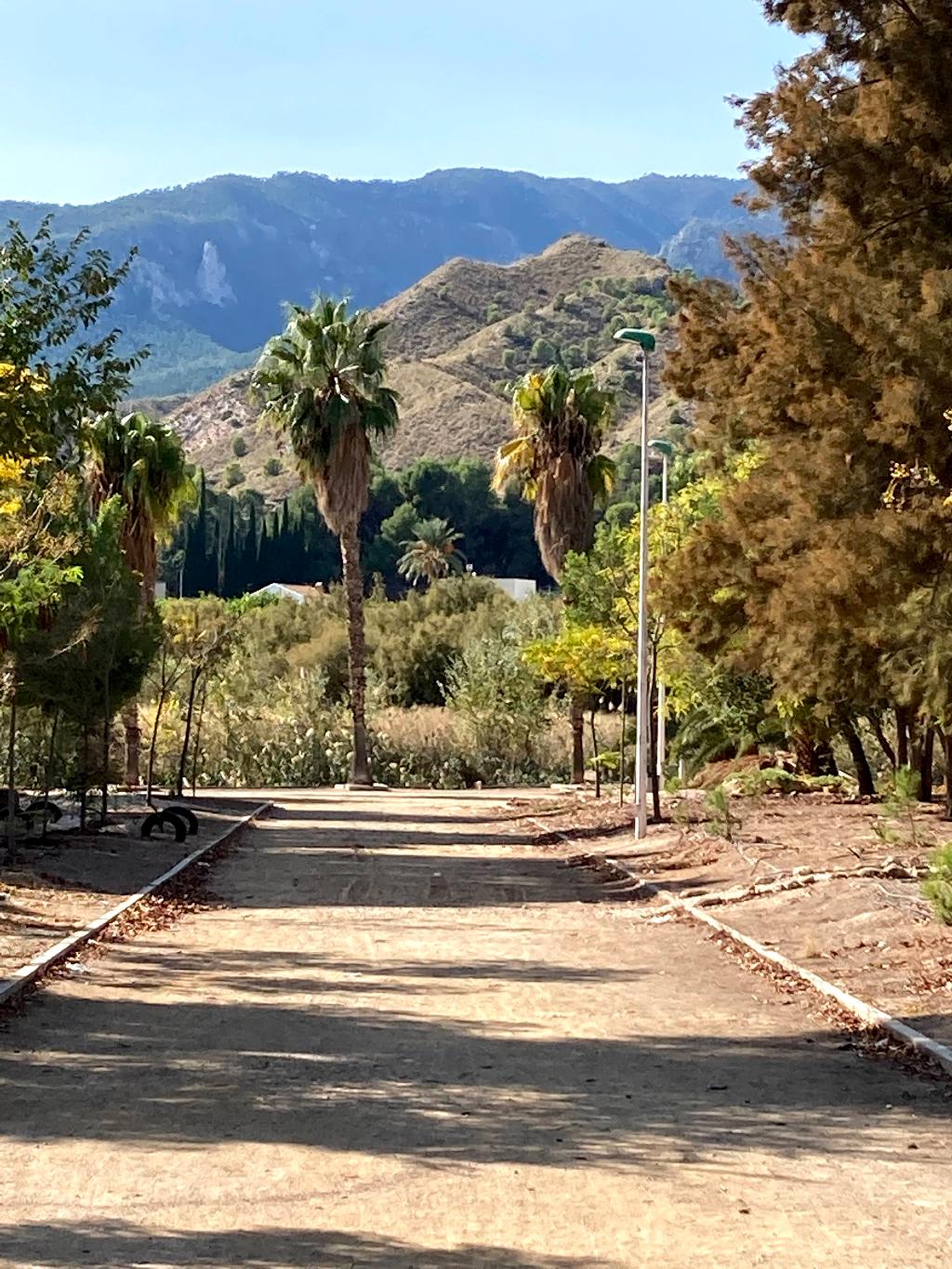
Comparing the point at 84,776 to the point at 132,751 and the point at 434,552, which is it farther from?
the point at 434,552

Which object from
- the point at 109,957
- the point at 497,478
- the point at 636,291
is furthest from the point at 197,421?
the point at 109,957

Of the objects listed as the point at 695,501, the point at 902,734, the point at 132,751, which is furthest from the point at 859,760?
the point at 132,751

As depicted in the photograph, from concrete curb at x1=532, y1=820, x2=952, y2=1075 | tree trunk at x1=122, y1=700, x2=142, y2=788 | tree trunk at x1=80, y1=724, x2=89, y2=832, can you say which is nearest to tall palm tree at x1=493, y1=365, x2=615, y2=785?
tree trunk at x1=122, y1=700, x2=142, y2=788

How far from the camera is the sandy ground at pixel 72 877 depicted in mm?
16891

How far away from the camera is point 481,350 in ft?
495

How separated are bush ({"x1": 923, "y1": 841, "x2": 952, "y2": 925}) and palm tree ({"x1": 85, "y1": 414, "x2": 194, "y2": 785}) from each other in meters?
29.4

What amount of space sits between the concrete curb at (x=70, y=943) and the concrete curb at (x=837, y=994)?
19.5 feet

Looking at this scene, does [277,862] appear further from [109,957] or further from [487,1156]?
Result: [487,1156]

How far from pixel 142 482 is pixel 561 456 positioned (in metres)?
11.6

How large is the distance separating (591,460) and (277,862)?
24.0 meters

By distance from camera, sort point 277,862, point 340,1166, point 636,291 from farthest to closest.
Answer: point 636,291, point 277,862, point 340,1166

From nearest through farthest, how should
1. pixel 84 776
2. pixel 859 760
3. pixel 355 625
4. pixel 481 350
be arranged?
pixel 84 776
pixel 859 760
pixel 355 625
pixel 481 350

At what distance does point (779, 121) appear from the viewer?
25.2 m

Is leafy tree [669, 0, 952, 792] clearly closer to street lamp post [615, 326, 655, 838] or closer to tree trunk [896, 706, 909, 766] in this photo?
street lamp post [615, 326, 655, 838]
